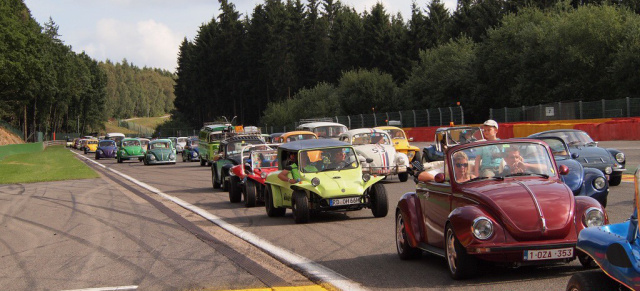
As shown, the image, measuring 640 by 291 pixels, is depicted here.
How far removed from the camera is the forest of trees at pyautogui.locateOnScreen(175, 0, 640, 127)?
58.7m

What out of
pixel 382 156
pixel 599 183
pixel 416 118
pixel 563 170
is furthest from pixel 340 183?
pixel 416 118

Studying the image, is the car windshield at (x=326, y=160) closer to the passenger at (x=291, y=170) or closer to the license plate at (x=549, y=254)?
the passenger at (x=291, y=170)

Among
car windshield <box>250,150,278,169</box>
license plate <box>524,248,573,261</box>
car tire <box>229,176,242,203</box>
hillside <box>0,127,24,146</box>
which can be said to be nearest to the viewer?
license plate <box>524,248,573,261</box>

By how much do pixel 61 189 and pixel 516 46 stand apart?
49148 mm

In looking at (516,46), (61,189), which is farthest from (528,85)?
(61,189)

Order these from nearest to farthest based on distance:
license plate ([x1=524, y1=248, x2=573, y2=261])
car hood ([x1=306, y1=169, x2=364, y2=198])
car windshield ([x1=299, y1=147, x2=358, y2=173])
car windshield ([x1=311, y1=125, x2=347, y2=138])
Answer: license plate ([x1=524, y1=248, x2=573, y2=261]), car hood ([x1=306, y1=169, x2=364, y2=198]), car windshield ([x1=299, y1=147, x2=358, y2=173]), car windshield ([x1=311, y1=125, x2=347, y2=138])

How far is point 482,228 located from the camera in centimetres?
749

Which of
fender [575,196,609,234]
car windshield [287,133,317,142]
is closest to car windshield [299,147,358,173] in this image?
fender [575,196,609,234]

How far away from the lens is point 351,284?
26.9ft

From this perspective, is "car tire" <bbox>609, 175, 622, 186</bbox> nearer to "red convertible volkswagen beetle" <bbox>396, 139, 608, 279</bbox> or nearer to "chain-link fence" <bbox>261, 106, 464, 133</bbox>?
"red convertible volkswagen beetle" <bbox>396, 139, 608, 279</bbox>

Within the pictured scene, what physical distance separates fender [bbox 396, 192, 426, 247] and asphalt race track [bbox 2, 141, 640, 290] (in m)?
0.32

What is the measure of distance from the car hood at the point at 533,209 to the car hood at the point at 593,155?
1059cm

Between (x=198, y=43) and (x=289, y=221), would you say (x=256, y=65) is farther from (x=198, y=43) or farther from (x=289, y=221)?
(x=289, y=221)

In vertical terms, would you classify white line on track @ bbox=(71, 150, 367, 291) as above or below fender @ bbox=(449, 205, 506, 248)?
below
